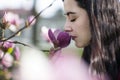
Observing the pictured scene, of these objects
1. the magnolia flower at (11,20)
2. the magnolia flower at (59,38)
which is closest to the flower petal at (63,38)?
the magnolia flower at (59,38)

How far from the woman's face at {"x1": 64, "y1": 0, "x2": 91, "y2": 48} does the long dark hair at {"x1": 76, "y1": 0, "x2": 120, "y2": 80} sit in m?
0.02

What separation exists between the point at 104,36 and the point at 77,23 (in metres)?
0.09

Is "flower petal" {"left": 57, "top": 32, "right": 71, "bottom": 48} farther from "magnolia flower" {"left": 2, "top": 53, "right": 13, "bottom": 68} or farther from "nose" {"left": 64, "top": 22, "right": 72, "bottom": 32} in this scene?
"magnolia flower" {"left": 2, "top": 53, "right": 13, "bottom": 68}

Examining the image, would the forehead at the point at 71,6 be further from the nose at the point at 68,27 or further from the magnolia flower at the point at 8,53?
the magnolia flower at the point at 8,53

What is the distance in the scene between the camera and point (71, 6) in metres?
0.65

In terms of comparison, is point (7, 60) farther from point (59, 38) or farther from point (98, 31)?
point (98, 31)

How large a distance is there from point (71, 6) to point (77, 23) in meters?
0.06

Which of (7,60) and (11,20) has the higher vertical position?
(11,20)

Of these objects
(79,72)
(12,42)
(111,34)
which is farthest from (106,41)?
(12,42)

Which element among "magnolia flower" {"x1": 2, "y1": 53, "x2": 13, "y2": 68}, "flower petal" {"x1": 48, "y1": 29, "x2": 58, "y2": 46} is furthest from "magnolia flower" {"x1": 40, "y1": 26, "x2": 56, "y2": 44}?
"magnolia flower" {"x1": 2, "y1": 53, "x2": 13, "y2": 68}

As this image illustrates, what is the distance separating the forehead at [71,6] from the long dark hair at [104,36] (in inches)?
0.5

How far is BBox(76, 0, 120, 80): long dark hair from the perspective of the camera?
63 centimetres

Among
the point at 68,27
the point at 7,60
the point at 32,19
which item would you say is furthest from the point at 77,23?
the point at 7,60

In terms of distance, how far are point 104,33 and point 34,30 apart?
23cm
